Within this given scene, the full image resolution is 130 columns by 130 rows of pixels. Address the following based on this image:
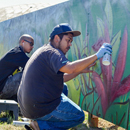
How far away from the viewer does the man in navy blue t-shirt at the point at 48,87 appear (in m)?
2.57

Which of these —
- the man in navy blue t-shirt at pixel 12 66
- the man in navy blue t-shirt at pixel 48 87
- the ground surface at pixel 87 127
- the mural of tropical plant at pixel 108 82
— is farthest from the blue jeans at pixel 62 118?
the man in navy blue t-shirt at pixel 12 66

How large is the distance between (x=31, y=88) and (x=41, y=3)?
2629cm

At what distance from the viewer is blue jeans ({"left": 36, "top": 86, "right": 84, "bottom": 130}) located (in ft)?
9.01

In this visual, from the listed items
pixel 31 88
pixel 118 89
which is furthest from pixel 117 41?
pixel 31 88

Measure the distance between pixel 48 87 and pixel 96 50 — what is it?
4.48ft

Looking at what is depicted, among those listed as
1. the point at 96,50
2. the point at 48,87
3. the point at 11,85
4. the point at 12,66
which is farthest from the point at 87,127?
the point at 12,66

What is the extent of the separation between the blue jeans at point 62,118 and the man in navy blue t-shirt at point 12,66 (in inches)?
71.0

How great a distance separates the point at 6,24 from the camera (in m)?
8.75

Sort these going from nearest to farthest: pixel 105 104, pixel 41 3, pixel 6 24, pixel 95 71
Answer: pixel 105 104 → pixel 95 71 → pixel 6 24 → pixel 41 3

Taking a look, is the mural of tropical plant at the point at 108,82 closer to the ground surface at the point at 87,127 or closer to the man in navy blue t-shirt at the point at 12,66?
the ground surface at the point at 87,127

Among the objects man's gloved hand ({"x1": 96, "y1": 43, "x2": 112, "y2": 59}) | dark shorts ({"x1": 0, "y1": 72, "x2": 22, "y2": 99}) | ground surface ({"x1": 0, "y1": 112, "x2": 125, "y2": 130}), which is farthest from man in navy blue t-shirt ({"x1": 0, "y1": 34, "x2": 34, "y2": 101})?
man's gloved hand ({"x1": 96, "y1": 43, "x2": 112, "y2": 59})

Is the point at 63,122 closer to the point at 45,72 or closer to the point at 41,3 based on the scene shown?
the point at 45,72

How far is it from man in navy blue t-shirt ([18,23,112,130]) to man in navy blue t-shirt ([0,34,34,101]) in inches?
63.9

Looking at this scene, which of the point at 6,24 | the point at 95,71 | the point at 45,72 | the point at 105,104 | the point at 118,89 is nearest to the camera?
the point at 45,72
